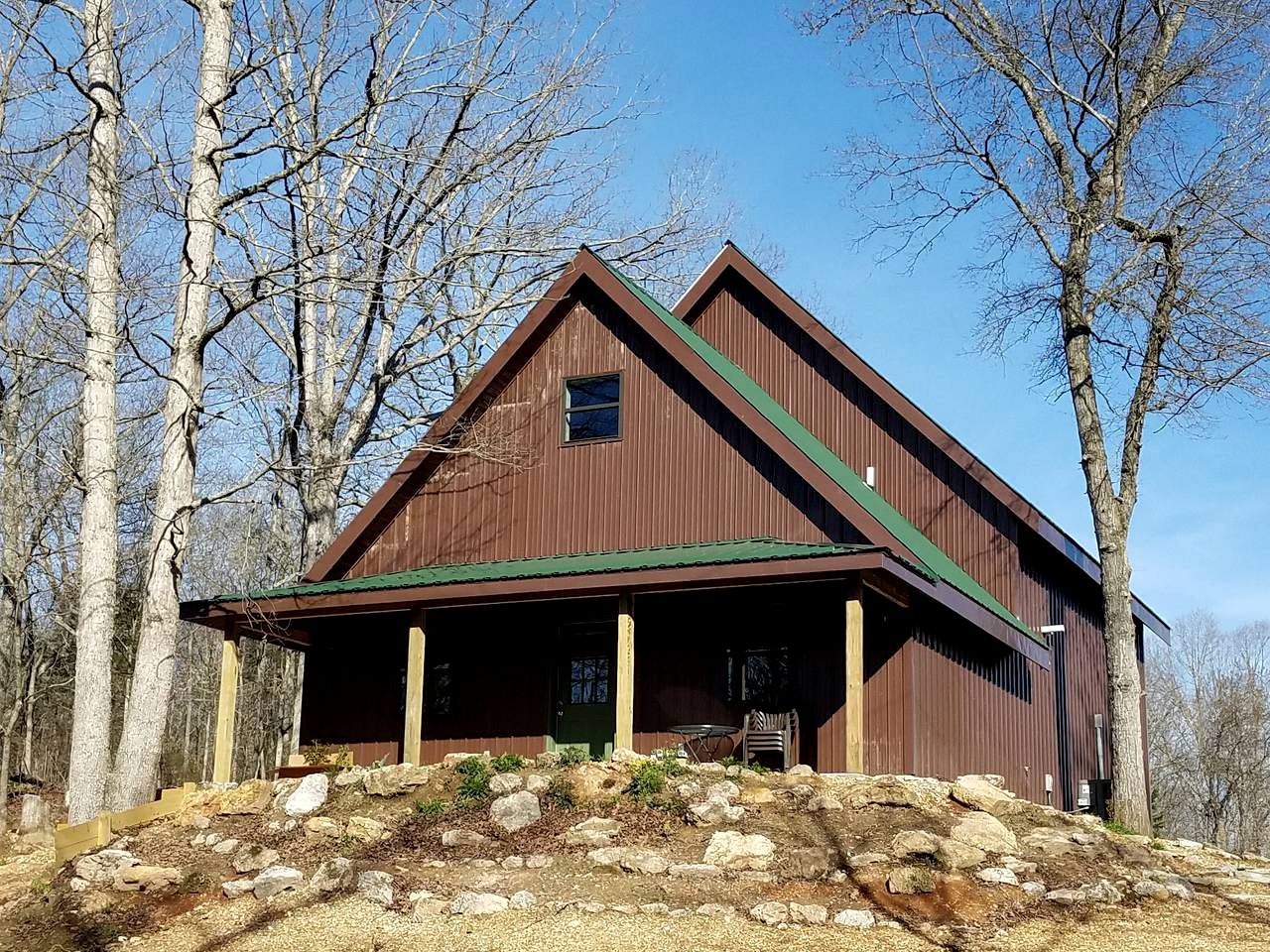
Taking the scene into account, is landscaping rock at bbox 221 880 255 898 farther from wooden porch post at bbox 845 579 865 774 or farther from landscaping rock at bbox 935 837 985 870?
landscaping rock at bbox 935 837 985 870

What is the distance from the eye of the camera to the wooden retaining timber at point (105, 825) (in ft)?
43.0

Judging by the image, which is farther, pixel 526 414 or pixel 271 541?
pixel 271 541

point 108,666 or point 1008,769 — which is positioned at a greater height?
point 108,666

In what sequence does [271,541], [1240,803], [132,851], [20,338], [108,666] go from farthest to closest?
[1240,803], [271,541], [20,338], [108,666], [132,851]

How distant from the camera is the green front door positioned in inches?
672

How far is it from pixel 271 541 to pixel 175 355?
18.3 metres

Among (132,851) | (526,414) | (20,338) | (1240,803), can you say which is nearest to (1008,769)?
(526,414)

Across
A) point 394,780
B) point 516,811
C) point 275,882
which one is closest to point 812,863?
point 516,811

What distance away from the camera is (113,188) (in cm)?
1569

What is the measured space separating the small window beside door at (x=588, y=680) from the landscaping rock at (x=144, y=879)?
6.16m

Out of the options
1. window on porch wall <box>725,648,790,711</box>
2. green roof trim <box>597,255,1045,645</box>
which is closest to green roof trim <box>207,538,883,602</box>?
window on porch wall <box>725,648,790,711</box>

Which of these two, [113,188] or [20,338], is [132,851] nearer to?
[113,188]

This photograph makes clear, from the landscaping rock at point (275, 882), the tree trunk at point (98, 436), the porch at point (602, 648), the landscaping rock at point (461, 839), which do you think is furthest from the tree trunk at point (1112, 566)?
the tree trunk at point (98, 436)

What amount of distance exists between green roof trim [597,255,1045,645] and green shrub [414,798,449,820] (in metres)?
5.76
